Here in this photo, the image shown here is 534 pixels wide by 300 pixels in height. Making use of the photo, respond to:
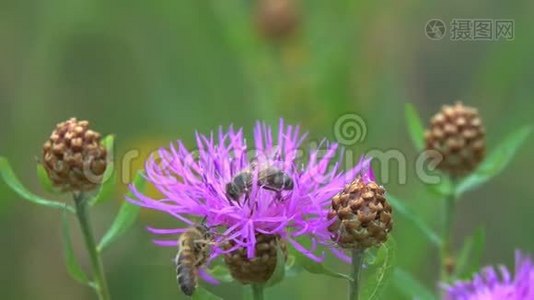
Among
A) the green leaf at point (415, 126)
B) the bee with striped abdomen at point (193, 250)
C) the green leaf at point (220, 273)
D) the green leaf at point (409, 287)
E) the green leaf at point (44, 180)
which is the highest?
the green leaf at point (415, 126)

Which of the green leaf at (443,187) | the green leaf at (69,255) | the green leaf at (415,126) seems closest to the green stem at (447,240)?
the green leaf at (443,187)

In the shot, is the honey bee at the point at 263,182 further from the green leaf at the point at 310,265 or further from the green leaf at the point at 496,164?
the green leaf at the point at 496,164

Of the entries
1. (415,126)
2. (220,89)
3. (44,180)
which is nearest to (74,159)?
(44,180)

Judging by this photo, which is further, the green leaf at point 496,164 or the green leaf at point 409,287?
the green leaf at point 496,164

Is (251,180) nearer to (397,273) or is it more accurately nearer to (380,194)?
(380,194)

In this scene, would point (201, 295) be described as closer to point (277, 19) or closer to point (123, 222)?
point (123, 222)

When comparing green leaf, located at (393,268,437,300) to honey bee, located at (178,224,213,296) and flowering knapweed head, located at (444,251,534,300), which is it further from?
honey bee, located at (178,224,213,296)
